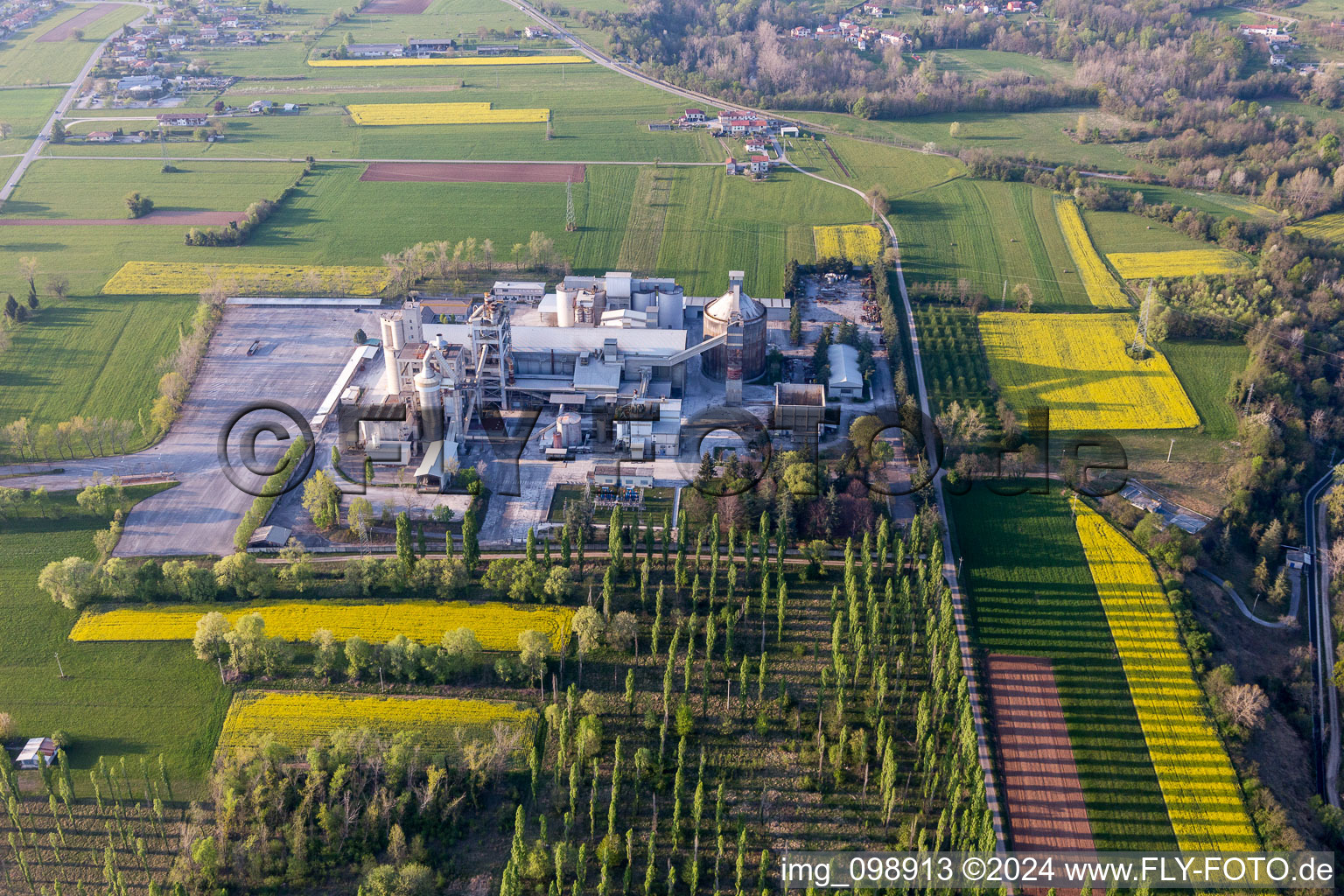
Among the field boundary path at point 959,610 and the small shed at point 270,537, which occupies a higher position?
the field boundary path at point 959,610

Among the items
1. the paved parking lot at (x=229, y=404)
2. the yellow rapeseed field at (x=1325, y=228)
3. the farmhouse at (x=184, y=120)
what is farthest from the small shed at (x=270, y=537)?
the yellow rapeseed field at (x=1325, y=228)

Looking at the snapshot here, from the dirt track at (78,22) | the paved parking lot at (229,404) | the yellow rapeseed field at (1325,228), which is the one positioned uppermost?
the yellow rapeseed field at (1325,228)

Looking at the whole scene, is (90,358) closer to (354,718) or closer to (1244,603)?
(354,718)

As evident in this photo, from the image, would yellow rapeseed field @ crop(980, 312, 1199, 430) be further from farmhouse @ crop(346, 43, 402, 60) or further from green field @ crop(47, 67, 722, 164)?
farmhouse @ crop(346, 43, 402, 60)

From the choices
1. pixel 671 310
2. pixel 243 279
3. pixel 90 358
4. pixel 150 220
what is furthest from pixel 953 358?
pixel 150 220

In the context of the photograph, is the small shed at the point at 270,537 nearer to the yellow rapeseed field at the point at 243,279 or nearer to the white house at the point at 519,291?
the white house at the point at 519,291

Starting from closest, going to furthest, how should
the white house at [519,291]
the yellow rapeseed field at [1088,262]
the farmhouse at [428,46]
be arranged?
the white house at [519,291] → the yellow rapeseed field at [1088,262] → the farmhouse at [428,46]
